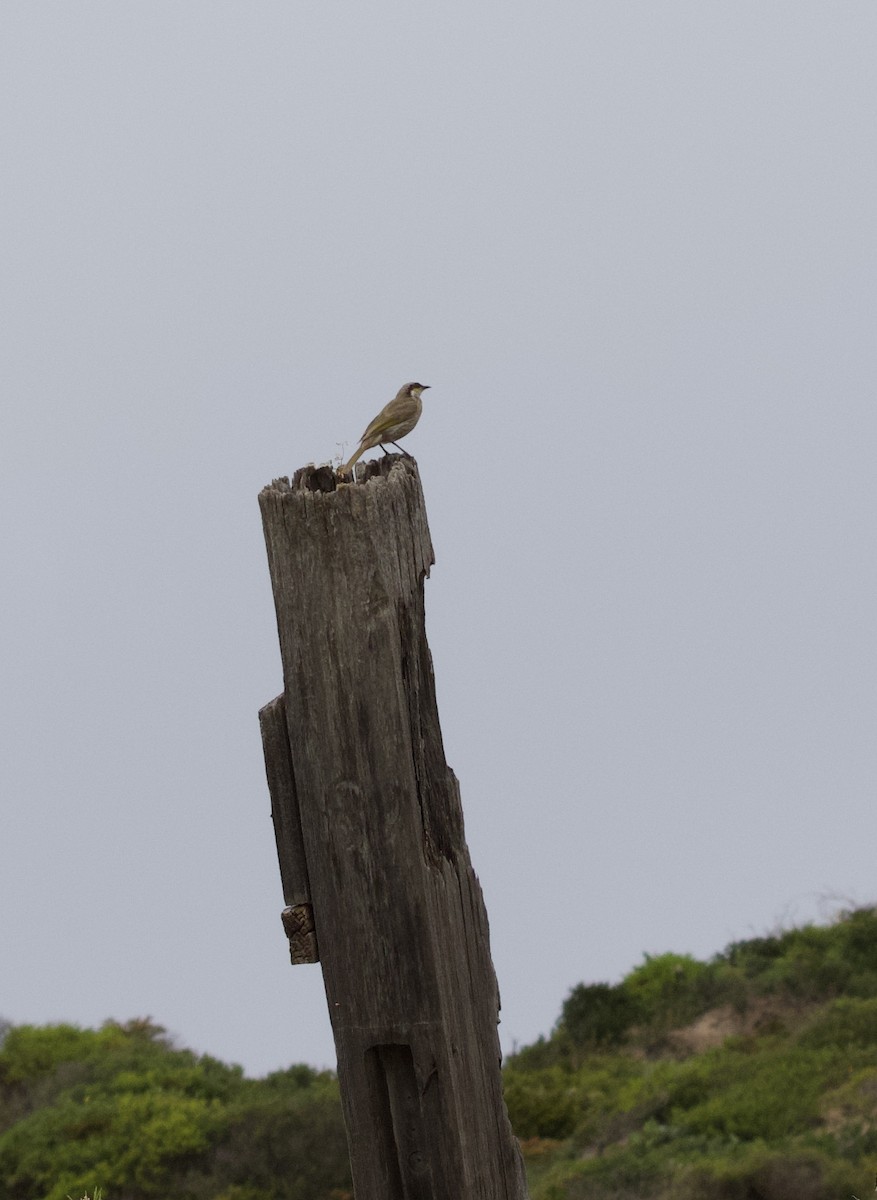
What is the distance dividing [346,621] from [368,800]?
0.51 metres

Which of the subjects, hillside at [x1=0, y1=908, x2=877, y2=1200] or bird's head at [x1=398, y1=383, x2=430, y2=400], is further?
hillside at [x1=0, y1=908, x2=877, y2=1200]

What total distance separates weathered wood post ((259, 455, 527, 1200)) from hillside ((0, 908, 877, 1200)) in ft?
26.0

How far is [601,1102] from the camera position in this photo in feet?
52.0

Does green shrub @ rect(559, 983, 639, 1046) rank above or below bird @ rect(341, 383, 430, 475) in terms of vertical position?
below

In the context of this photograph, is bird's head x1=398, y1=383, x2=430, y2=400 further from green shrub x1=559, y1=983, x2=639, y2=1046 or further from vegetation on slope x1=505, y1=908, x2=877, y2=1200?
green shrub x1=559, y1=983, x2=639, y2=1046

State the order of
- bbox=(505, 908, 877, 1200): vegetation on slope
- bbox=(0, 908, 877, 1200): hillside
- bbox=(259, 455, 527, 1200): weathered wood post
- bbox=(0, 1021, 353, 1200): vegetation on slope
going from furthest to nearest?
bbox=(0, 1021, 353, 1200): vegetation on slope < bbox=(0, 908, 877, 1200): hillside < bbox=(505, 908, 877, 1200): vegetation on slope < bbox=(259, 455, 527, 1200): weathered wood post

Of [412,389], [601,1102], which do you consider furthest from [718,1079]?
[412,389]

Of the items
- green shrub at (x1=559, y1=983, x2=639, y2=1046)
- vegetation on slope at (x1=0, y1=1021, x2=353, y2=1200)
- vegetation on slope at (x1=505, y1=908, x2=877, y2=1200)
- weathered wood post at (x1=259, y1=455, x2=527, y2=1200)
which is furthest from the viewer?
green shrub at (x1=559, y1=983, x2=639, y2=1046)

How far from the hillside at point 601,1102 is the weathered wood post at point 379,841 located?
26.0 feet

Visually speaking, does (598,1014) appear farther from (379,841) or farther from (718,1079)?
(379,841)

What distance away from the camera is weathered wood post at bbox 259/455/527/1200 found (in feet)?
13.8

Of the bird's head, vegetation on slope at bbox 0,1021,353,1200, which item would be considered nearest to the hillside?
vegetation on slope at bbox 0,1021,353,1200

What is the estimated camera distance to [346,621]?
424cm

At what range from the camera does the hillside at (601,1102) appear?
13.0m
